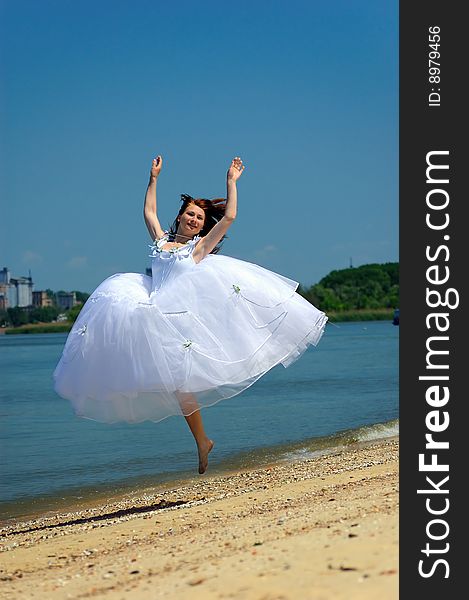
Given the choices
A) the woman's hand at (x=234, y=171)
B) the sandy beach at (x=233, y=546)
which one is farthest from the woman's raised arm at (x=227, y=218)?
the sandy beach at (x=233, y=546)

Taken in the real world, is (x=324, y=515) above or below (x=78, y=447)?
above

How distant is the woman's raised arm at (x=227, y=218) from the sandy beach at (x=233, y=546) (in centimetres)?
199

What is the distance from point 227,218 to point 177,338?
1044 millimetres

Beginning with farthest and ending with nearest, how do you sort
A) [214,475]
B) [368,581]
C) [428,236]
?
[214,475]
[428,236]
[368,581]

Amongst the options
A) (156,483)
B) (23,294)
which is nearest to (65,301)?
(23,294)

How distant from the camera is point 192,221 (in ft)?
25.8

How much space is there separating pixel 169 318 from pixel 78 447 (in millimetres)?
8717

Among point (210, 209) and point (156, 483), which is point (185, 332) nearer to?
point (210, 209)

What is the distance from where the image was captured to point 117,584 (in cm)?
496

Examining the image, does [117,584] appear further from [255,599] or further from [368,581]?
[368,581]

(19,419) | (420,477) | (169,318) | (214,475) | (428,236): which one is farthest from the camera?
(19,419)

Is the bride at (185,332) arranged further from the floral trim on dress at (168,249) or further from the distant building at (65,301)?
the distant building at (65,301)

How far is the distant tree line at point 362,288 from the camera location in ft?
312

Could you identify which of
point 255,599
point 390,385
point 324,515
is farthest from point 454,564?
point 390,385
